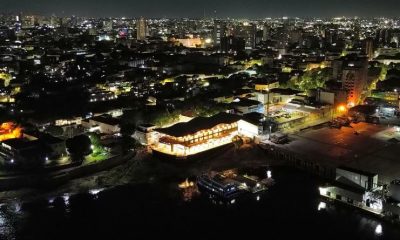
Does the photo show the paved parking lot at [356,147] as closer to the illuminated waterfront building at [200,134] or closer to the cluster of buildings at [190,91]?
the cluster of buildings at [190,91]

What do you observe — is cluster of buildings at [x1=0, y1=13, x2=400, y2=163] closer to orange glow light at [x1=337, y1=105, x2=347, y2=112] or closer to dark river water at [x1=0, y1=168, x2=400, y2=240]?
orange glow light at [x1=337, y1=105, x2=347, y2=112]

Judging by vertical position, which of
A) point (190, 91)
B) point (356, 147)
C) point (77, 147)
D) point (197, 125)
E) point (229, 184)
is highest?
point (190, 91)

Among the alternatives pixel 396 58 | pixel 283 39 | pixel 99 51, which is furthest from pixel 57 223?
pixel 283 39

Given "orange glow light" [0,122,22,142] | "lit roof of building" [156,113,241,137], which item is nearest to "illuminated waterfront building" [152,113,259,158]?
"lit roof of building" [156,113,241,137]

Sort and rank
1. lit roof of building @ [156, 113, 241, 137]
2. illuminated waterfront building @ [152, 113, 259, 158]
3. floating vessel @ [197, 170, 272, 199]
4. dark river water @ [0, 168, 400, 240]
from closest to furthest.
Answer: dark river water @ [0, 168, 400, 240], floating vessel @ [197, 170, 272, 199], illuminated waterfront building @ [152, 113, 259, 158], lit roof of building @ [156, 113, 241, 137]

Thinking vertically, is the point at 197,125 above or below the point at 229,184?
above

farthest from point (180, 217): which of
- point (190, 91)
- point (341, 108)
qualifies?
point (190, 91)

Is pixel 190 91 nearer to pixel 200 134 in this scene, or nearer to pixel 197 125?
pixel 197 125

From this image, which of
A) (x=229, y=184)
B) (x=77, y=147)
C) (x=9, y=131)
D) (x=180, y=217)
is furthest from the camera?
(x=9, y=131)
